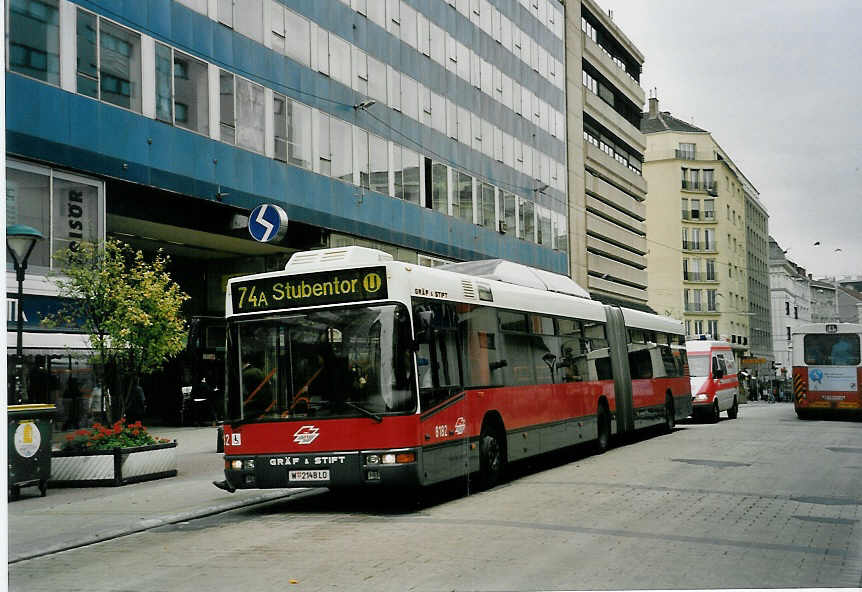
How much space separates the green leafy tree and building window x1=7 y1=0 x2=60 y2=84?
489 centimetres

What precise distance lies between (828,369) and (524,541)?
82.0ft

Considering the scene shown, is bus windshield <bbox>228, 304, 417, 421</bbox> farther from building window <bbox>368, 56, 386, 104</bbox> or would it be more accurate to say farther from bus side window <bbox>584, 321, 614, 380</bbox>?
building window <bbox>368, 56, 386, 104</bbox>

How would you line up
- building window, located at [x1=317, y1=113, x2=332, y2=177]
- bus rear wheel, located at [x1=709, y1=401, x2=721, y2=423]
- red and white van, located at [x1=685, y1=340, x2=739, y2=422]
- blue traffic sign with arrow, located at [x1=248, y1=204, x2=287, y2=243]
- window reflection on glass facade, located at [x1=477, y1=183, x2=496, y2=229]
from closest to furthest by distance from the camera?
blue traffic sign with arrow, located at [x1=248, y1=204, x2=287, y2=243] → building window, located at [x1=317, y1=113, x2=332, y2=177] → bus rear wheel, located at [x1=709, y1=401, x2=721, y2=423] → red and white van, located at [x1=685, y1=340, x2=739, y2=422] → window reflection on glass facade, located at [x1=477, y1=183, x2=496, y2=229]

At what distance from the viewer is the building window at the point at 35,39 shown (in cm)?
1853

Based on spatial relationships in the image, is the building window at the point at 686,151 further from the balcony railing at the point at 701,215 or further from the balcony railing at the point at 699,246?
the balcony railing at the point at 699,246

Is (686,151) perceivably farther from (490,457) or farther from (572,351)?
(490,457)

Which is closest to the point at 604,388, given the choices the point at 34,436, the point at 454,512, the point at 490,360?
the point at 490,360

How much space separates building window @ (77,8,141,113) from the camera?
66.6 feet

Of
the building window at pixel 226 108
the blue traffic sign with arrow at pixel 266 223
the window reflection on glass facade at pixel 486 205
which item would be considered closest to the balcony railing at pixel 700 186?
the window reflection on glass facade at pixel 486 205

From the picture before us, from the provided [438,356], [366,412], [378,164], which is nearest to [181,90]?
[378,164]

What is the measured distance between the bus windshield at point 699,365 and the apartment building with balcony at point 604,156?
22668 mm

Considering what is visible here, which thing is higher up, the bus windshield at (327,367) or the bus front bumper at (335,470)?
the bus windshield at (327,367)

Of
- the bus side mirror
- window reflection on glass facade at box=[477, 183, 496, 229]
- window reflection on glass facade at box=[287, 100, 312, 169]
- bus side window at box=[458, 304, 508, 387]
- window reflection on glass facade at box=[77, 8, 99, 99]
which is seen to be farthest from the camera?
window reflection on glass facade at box=[477, 183, 496, 229]

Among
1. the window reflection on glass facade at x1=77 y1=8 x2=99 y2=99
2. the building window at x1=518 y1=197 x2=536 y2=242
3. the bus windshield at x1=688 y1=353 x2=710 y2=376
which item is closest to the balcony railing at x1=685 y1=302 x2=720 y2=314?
the building window at x1=518 y1=197 x2=536 y2=242
